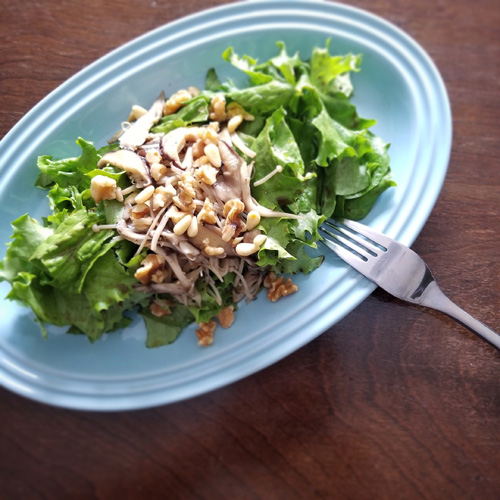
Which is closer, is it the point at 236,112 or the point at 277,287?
the point at 277,287

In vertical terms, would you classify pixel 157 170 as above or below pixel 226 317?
above

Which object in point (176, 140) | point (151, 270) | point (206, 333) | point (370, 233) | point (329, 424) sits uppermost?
point (176, 140)

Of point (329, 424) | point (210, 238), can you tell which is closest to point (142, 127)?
point (210, 238)

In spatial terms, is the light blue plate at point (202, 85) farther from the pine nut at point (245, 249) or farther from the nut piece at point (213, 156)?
the nut piece at point (213, 156)

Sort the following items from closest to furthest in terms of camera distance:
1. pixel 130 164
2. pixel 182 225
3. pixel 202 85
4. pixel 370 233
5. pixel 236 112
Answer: pixel 182 225 → pixel 130 164 → pixel 370 233 → pixel 236 112 → pixel 202 85

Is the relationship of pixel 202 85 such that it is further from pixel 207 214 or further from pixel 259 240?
pixel 259 240

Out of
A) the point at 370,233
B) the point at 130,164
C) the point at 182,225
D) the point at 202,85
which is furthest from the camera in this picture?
the point at 202,85

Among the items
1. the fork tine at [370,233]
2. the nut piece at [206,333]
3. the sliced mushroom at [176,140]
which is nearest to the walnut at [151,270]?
the nut piece at [206,333]
